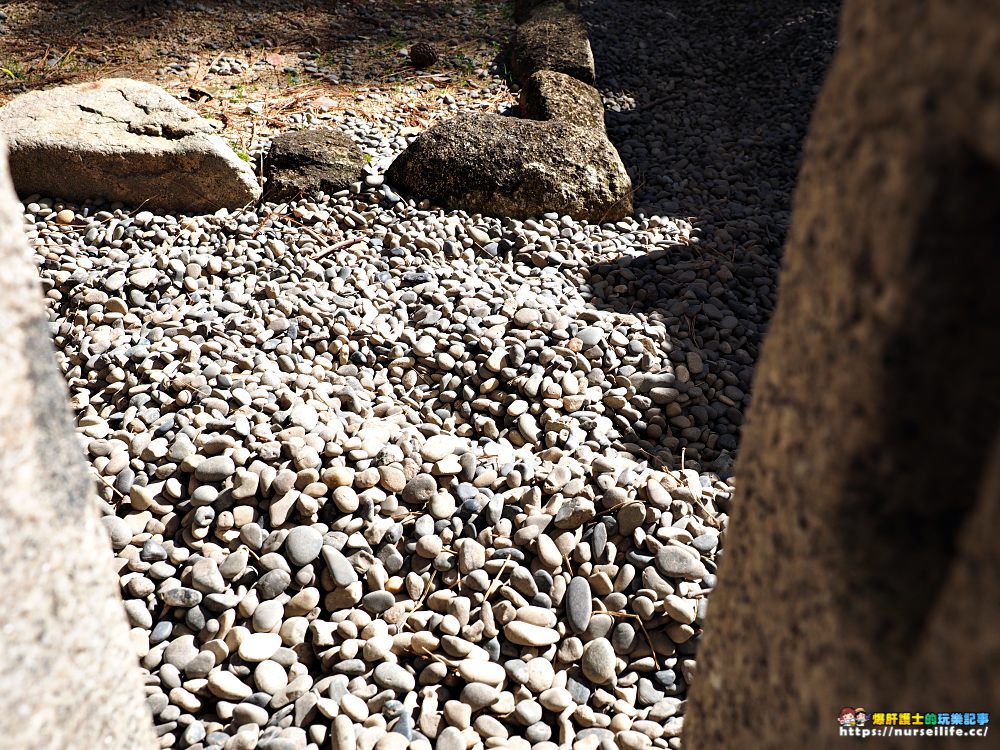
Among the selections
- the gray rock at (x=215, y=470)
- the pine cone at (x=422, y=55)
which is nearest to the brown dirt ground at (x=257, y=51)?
the pine cone at (x=422, y=55)

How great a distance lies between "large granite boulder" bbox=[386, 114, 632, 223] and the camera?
3627 millimetres

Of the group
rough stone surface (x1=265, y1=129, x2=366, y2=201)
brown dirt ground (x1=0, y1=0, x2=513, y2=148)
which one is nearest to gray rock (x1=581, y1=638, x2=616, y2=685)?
rough stone surface (x1=265, y1=129, x2=366, y2=201)

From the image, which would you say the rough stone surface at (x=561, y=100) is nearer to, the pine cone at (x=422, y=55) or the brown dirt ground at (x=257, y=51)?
the brown dirt ground at (x=257, y=51)

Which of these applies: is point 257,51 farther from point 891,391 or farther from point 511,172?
point 891,391

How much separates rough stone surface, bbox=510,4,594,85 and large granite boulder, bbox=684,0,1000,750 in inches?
178

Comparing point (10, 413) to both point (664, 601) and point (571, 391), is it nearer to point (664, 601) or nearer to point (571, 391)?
point (664, 601)

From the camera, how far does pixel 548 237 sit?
3.51 meters

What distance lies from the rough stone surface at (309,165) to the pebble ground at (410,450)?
0.38ft

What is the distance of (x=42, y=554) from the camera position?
781 mm

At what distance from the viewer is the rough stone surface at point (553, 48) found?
4.91 metres

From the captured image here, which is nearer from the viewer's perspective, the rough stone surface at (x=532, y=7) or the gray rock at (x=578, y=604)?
the gray rock at (x=578, y=604)

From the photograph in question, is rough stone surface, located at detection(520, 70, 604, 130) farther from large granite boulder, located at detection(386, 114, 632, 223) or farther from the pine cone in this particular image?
the pine cone

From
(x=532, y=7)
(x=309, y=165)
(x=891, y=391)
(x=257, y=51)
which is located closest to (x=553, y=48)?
(x=532, y=7)

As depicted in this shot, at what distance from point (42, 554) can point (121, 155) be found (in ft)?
9.88
